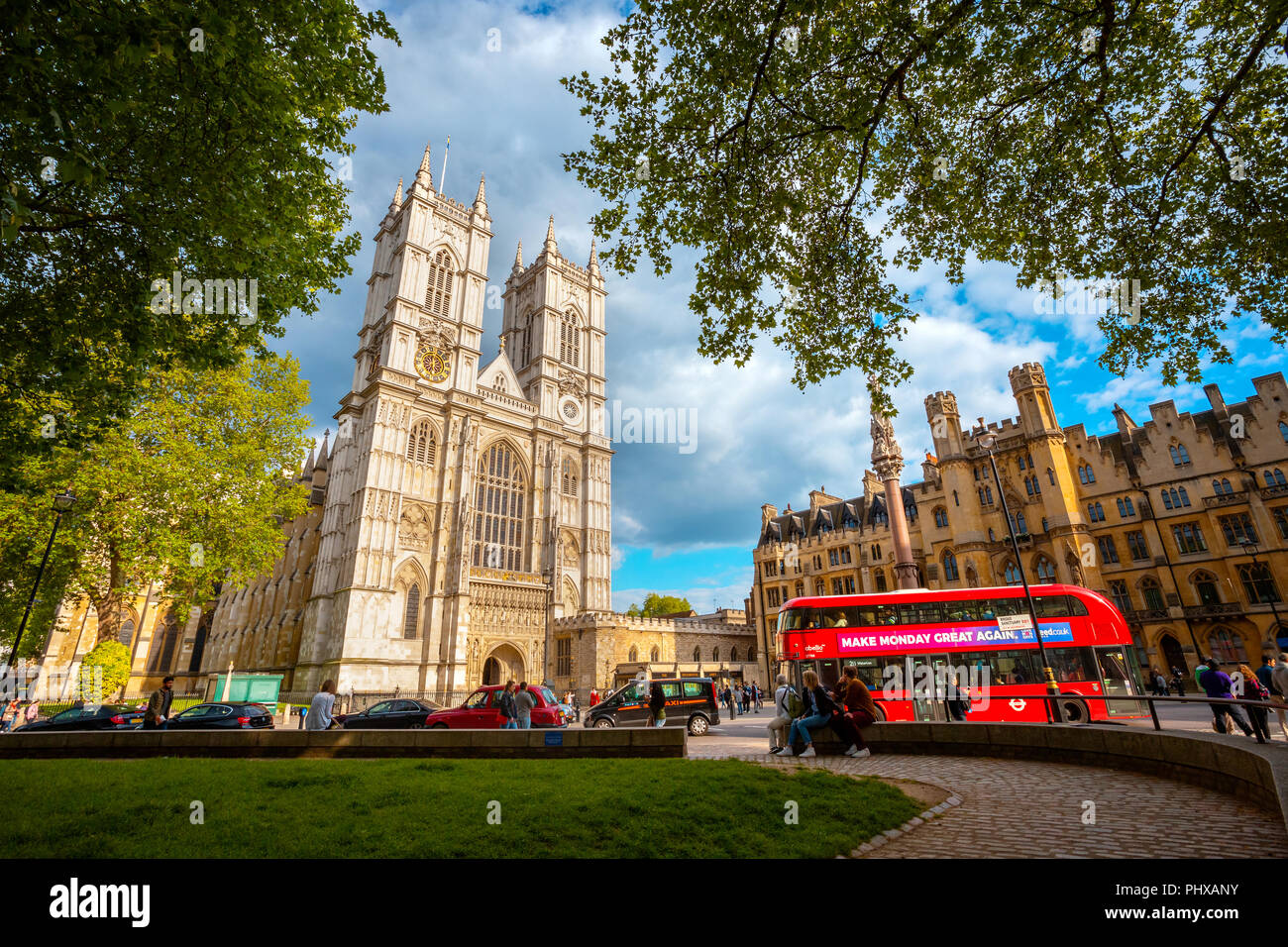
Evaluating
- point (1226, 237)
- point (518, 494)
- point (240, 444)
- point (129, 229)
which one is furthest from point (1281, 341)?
point (518, 494)

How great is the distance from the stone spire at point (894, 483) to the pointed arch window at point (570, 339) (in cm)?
2976

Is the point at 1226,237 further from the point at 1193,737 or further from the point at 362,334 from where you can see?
the point at 362,334

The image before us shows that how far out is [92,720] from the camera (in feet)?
50.5

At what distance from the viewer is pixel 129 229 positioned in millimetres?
9008

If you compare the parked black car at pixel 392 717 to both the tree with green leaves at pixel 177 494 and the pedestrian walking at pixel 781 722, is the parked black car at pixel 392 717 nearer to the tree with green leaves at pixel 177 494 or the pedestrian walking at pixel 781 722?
the pedestrian walking at pixel 781 722

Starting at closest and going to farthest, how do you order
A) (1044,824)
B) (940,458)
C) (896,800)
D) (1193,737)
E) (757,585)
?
(1044,824) < (896,800) < (1193,737) < (940,458) < (757,585)

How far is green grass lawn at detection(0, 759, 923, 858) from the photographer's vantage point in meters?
4.72

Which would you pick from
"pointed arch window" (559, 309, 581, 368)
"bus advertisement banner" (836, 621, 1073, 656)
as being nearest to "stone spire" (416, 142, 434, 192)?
"pointed arch window" (559, 309, 581, 368)

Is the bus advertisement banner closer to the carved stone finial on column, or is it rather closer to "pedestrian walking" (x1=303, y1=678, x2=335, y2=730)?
the carved stone finial on column

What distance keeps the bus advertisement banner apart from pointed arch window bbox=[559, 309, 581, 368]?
129 feet

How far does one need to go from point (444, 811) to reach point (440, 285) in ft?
151

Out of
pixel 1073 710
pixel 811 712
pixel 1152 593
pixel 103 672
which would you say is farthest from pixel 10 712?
pixel 1152 593

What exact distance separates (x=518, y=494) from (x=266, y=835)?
40.9 metres

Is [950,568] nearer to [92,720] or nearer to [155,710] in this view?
[155,710]
